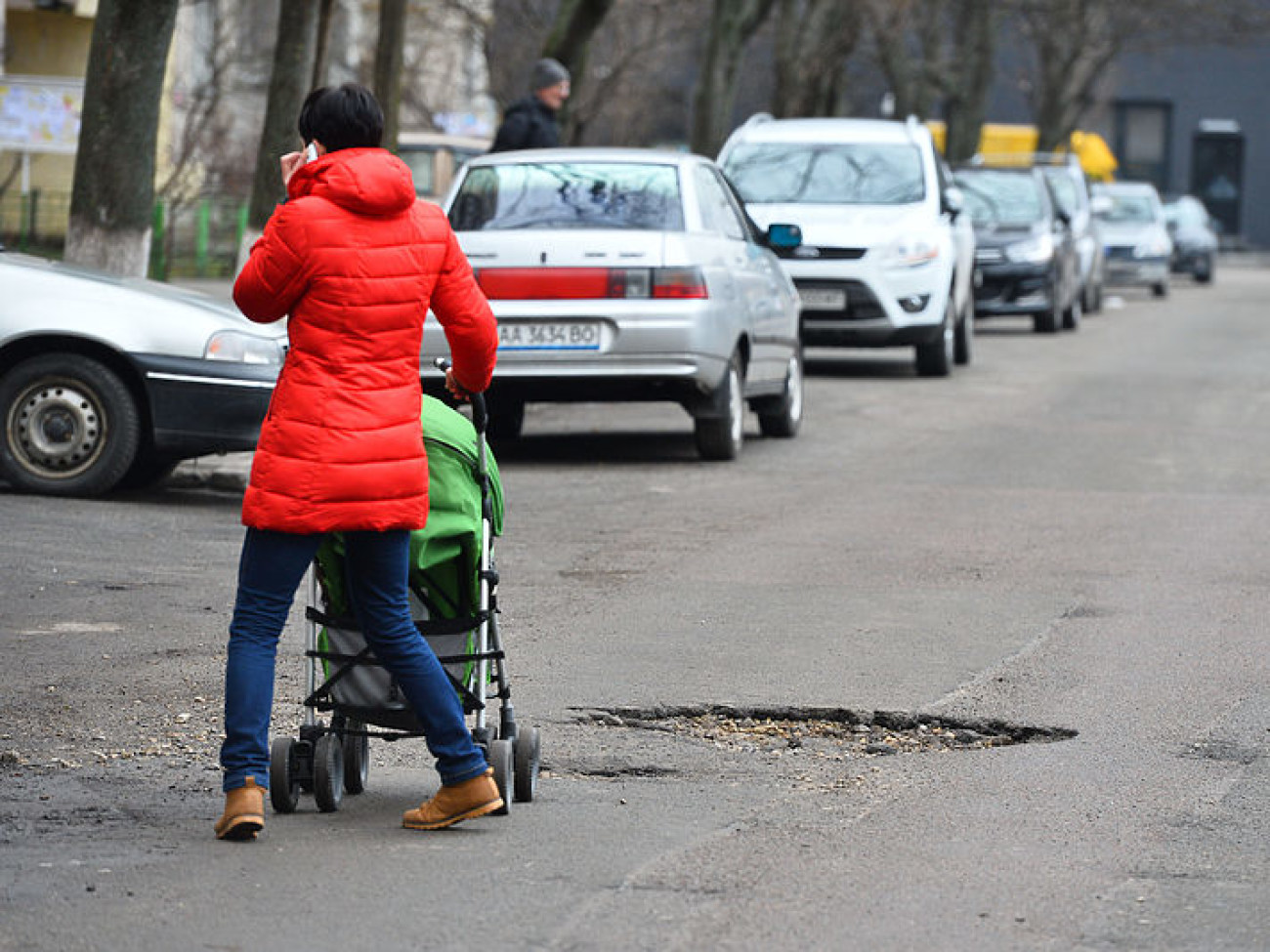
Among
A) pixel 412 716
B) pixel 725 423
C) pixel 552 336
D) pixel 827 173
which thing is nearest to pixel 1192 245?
pixel 827 173

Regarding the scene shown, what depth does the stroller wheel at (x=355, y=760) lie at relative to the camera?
19.4ft

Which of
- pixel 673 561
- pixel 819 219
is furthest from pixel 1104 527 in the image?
pixel 819 219

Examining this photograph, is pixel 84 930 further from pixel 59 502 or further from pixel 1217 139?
pixel 1217 139

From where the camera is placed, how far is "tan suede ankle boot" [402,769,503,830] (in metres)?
5.50

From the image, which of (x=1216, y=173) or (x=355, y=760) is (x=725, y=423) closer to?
(x=355, y=760)

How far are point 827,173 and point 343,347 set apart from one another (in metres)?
15.3

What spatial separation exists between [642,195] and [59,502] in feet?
12.4

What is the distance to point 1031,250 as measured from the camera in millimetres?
26859

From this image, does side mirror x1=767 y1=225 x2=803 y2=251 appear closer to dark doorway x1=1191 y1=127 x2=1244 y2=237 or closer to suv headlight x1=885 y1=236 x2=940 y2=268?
suv headlight x1=885 y1=236 x2=940 y2=268

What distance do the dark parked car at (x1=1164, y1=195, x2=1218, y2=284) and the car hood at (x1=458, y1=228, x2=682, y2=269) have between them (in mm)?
37495

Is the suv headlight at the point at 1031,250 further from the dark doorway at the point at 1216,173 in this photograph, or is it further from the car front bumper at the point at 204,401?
the dark doorway at the point at 1216,173

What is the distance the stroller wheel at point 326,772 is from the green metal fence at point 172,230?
23012 mm

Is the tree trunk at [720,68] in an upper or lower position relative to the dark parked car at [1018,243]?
upper

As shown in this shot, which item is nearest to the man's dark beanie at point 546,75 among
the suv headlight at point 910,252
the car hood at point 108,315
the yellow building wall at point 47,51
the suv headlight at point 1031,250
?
the suv headlight at point 910,252
